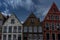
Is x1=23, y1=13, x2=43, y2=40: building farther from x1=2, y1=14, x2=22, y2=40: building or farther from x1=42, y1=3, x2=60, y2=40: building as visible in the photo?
x1=2, y1=14, x2=22, y2=40: building

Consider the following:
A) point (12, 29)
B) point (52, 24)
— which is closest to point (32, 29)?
point (12, 29)

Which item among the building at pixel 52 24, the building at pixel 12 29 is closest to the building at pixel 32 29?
the building at pixel 52 24

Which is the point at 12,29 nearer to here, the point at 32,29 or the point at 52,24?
Result: the point at 32,29

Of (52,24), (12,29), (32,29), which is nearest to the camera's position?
(52,24)

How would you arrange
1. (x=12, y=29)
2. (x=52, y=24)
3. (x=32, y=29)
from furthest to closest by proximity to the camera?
(x=12, y=29) < (x=32, y=29) < (x=52, y=24)

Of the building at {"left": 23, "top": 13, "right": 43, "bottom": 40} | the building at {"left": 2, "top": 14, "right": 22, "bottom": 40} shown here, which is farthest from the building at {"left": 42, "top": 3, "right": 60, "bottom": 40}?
the building at {"left": 2, "top": 14, "right": 22, "bottom": 40}

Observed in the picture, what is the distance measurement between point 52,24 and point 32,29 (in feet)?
17.0

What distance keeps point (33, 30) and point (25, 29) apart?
2.04m

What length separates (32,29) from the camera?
55.1m

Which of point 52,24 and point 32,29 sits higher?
point 52,24

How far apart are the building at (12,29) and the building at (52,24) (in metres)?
6.34

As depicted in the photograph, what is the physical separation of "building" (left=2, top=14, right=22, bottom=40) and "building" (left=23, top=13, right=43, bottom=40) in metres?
1.51

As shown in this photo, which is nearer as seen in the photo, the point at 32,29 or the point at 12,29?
the point at 32,29

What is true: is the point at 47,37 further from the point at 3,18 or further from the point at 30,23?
the point at 3,18
